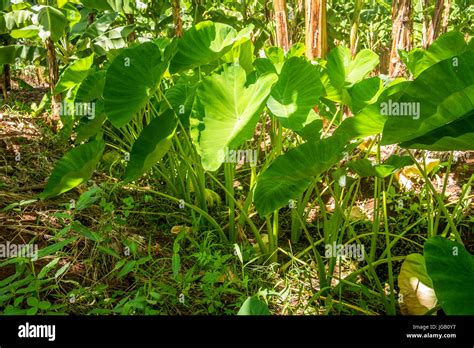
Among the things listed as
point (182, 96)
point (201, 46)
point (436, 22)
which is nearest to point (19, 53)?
point (182, 96)

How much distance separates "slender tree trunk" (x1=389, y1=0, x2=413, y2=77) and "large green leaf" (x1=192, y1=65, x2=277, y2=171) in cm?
109

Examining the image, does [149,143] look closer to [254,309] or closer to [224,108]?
[224,108]

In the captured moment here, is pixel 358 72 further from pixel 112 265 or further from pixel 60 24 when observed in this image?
pixel 60 24

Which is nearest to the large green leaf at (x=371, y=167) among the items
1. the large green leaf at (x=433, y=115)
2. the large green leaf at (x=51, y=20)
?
the large green leaf at (x=433, y=115)

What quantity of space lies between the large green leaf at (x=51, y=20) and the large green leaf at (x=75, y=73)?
385 mm

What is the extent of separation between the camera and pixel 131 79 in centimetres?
140

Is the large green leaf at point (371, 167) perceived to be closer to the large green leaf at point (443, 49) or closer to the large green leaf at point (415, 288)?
the large green leaf at point (415, 288)

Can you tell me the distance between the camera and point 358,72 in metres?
1.60

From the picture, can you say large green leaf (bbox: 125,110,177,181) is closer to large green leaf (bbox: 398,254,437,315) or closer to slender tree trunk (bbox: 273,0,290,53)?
large green leaf (bbox: 398,254,437,315)

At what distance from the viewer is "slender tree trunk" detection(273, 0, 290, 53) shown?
2232 millimetres

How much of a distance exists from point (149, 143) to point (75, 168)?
0.83 ft

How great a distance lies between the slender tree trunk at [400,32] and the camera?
6.88 ft
